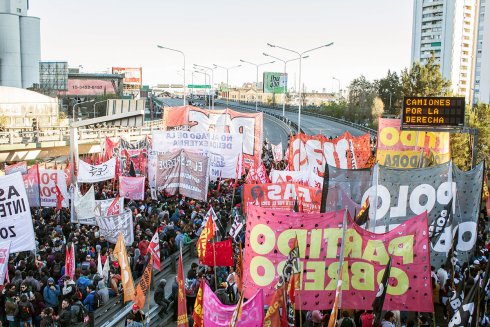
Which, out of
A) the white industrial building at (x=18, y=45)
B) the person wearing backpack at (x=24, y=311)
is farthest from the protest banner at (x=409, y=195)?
the white industrial building at (x=18, y=45)

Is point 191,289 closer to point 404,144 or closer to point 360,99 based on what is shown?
point 404,144

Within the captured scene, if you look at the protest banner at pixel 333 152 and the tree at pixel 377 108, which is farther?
the tree at pixel 377 108

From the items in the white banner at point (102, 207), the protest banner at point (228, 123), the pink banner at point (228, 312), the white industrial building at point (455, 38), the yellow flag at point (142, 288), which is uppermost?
the white industrial building at point (455, 38)

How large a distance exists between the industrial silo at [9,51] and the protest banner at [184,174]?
76.5 metres

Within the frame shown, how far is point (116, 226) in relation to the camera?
14711mm

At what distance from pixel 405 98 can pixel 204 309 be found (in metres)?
12.4

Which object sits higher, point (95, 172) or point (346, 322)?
point (95, 172)

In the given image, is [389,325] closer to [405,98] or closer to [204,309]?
[204,309]

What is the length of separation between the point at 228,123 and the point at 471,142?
13.6 meters

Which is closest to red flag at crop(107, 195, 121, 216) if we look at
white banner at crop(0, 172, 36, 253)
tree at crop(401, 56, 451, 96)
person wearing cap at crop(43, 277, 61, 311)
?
white banner at crop(0, 172, 36, 253)

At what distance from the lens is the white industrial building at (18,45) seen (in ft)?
296

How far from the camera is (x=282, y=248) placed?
30.5 feet

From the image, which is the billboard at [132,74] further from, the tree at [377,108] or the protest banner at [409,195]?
the protest banner at [409,195]

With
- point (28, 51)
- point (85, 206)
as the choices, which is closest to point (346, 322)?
point (85, 206)
